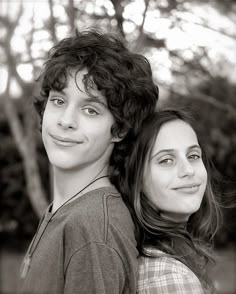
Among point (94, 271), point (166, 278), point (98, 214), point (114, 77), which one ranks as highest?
point (114, 77)

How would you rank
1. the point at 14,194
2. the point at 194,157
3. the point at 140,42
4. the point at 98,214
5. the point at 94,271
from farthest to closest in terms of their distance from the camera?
the point at 14,194, the point at 140,42, the point at 194,157, the point at 98,214, the point at 94,271

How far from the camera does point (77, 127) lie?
1.88m

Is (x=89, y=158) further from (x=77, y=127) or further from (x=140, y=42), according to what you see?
(x=140, y=42)

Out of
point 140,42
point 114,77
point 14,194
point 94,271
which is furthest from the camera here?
point 14,194

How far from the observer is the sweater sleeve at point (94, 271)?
1647 millimetres

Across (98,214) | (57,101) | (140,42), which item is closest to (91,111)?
(57,101)

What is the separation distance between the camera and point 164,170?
2.02 m

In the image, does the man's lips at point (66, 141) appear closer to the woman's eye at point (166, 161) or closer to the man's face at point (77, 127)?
the man's face at point (77, 127)

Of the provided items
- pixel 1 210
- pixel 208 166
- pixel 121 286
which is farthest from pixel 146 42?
pixel 1 210

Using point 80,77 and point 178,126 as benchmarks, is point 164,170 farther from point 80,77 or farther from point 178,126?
point 80,77

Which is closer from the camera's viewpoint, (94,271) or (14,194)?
(94,271)

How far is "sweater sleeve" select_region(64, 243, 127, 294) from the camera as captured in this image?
165 centimetres

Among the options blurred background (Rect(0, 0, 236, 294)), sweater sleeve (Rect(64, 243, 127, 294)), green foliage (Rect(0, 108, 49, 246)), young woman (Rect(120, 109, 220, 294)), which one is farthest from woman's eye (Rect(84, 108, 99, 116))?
green foliage (Rect(0, 108, 49, 246))

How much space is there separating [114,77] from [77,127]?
0.25 meters
